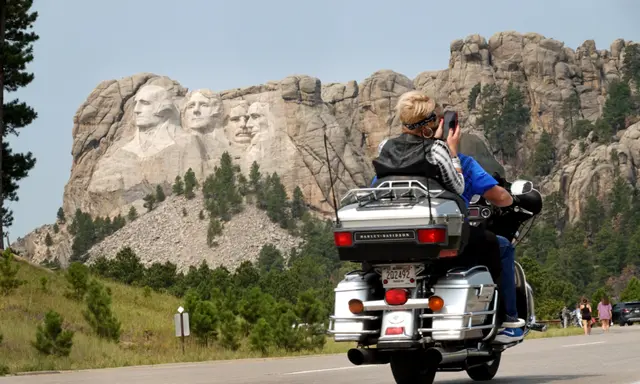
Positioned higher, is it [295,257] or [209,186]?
[209,186]

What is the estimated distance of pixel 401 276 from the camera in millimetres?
8898

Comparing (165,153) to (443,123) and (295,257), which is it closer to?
(295,257)

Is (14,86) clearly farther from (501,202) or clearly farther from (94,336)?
(501,202)

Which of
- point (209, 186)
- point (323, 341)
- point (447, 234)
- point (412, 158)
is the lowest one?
point (323, 341)

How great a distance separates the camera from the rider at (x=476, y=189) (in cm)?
929

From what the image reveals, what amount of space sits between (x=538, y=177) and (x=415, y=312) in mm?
182697

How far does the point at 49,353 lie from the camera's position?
854 inches

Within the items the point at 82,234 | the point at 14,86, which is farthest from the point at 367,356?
the point at 82,234

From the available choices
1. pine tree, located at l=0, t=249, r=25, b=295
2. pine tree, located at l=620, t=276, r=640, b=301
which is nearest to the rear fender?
pine tree, located at l=0, t=249, r=25, b=295

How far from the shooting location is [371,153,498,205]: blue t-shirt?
31.3 feet

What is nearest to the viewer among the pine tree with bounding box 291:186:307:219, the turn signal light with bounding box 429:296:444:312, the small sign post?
the turn signal light with bounding box 429:296:444:312

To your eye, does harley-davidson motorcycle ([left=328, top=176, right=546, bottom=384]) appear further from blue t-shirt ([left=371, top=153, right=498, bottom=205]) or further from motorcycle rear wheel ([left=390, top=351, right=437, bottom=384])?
blue t-shirt ([left=371, top=153, right=498, bottom=205])

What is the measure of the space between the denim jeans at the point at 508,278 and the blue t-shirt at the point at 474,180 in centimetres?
46

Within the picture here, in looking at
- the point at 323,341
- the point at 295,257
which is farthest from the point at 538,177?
the point at 323,341
